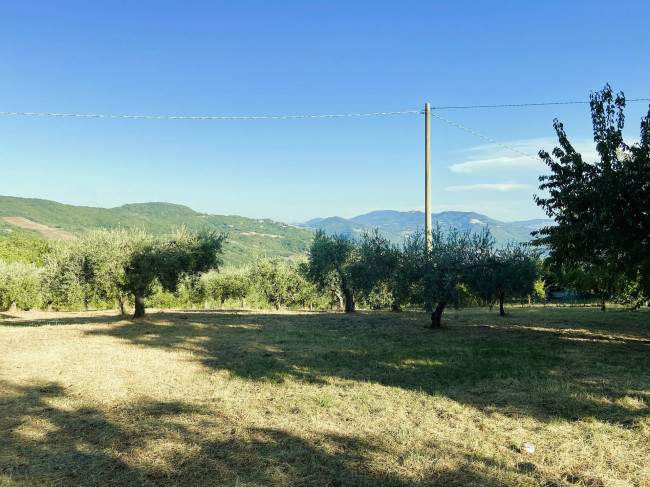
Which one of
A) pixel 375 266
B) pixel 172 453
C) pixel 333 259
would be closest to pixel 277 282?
pixel 333 259

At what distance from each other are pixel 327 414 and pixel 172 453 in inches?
146

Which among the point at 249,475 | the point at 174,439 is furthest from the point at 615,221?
the point at 174,439

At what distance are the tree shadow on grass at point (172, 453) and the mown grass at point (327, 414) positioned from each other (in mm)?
35

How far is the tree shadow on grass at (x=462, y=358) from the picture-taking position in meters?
10.4

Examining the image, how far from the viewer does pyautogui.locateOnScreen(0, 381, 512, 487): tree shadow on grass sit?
6.52m

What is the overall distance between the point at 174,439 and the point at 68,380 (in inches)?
290

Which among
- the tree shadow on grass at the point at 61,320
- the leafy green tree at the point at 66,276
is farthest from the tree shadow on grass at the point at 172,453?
the tree shadow on grass at the point at 61,320

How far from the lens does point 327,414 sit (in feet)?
31.1

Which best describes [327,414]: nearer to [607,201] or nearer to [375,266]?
[607,201]

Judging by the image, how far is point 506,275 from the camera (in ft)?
79.7

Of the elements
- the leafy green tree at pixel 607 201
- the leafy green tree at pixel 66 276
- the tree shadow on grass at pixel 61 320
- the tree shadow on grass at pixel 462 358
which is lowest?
the tree shadow on grass at pixel 61 320

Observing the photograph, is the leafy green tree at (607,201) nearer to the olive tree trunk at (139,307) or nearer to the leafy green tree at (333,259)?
the leafy green tree at (333,259)

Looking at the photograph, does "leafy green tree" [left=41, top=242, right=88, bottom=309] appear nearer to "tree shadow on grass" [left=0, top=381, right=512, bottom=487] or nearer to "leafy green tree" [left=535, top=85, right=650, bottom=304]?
"tree shadow on grass" [left=0, top=381, right=512, bottom=487]

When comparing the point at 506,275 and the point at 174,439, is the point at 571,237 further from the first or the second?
the point at 174,439
